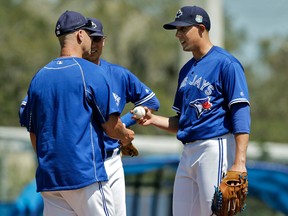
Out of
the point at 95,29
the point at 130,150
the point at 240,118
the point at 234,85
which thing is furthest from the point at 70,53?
the point at 130,150

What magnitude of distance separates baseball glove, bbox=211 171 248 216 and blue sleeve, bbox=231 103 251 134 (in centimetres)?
33

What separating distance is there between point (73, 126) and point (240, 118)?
51.8 inches

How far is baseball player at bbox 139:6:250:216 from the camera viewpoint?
6.22 meters

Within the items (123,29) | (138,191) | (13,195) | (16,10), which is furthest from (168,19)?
(138,191)

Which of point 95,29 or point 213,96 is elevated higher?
point 95,29

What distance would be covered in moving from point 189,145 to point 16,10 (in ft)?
103

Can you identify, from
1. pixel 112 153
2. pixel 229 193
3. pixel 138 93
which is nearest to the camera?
pixel 229 193

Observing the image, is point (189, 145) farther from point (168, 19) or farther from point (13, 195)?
point (168, 19)

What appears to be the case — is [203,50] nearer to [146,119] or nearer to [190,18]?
[190,18]

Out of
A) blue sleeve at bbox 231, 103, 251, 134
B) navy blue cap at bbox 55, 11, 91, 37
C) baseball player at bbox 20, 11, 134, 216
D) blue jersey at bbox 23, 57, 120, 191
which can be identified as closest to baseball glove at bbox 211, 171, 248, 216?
blue sleeve at bbox 231, 103, 251, 134

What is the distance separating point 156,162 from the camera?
12.2 metres

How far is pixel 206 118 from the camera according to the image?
6320mm

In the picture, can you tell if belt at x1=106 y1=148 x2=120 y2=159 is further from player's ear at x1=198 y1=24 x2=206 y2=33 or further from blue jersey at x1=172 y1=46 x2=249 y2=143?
player's ear at x1=198 y1=24 x2=206 y2=33

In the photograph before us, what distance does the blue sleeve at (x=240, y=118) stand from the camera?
20.2 ft
